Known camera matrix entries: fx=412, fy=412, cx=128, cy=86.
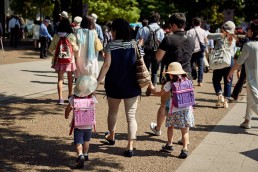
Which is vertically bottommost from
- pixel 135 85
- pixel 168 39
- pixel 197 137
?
pixel 197 137

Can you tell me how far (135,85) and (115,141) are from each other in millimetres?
1139

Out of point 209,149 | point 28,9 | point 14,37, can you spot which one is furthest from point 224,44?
point 28,9

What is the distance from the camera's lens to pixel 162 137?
6.35m

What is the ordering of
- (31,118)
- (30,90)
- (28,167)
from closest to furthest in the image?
(28,167) → (31,118) → (30,90)

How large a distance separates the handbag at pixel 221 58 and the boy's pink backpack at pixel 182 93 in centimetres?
352

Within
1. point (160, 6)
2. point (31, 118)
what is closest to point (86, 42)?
point (31, 118)

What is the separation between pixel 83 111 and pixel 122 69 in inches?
30.2

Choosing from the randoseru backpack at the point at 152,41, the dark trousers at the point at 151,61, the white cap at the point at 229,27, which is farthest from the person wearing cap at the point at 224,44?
the dark trousers at the point at 151,61

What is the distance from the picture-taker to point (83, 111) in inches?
190

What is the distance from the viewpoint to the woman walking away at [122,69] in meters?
5.15

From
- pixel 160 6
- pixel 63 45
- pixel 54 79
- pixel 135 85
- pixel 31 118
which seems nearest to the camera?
pixel 135 85

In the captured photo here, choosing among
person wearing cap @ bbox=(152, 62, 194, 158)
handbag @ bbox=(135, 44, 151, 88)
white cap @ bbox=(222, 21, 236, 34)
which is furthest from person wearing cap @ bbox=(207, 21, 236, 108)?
handbag @ bbox=(135, 44, 151, 88)

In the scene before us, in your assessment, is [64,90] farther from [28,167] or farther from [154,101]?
[28,167]

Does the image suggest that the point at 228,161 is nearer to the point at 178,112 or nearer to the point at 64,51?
the point at 178,112
